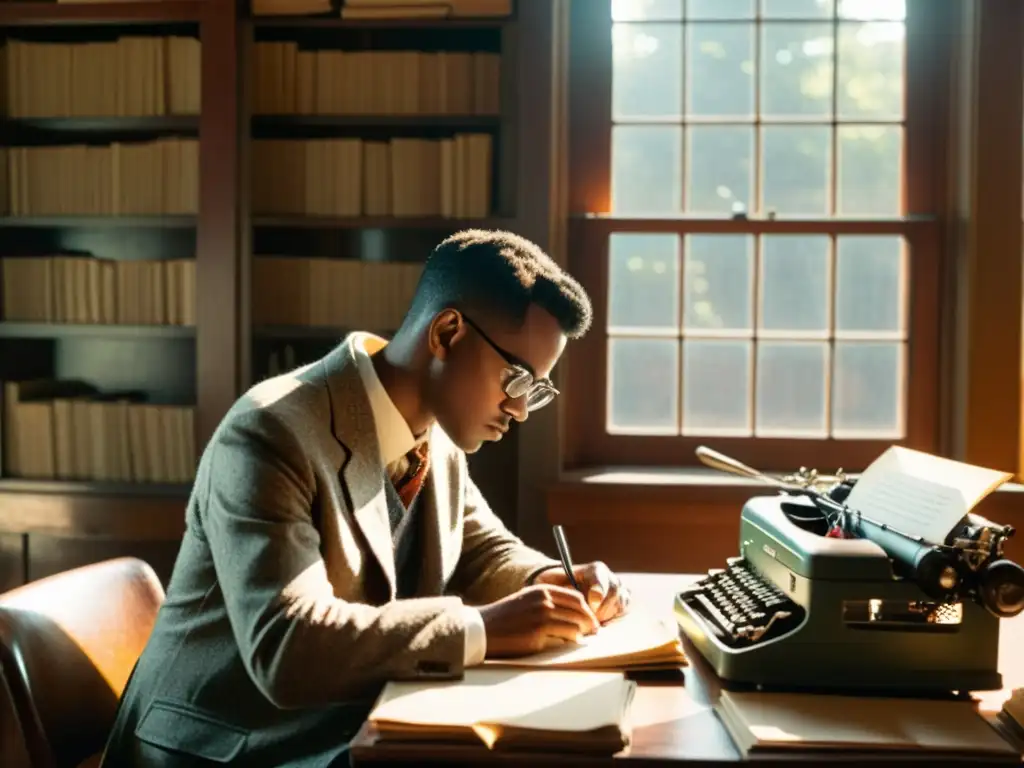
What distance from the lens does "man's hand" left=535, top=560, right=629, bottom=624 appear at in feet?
5.58

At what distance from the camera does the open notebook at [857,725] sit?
1.22 meters

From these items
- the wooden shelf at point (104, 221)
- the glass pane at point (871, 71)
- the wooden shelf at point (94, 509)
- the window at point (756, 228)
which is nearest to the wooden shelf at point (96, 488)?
the wooden shelf at point (94, 509)

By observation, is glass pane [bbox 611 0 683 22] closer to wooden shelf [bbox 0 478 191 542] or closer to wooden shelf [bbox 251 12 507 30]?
wooden shelf [bbox 251 12 507 30]

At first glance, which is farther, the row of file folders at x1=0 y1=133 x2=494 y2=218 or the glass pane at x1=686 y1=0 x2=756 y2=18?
the glass pane at x1=686 y1=0 x2=756 y2=18

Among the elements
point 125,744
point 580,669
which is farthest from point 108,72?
point 580,669

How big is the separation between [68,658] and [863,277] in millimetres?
2427

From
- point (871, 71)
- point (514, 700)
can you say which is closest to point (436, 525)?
point (514, 700)

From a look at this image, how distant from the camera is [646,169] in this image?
3256 millimetres

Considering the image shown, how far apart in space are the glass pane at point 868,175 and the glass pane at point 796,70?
0.43 ft

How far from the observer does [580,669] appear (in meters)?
1.46

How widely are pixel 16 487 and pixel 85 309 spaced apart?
0.55 metres

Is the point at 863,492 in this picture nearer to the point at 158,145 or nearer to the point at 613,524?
the point at 613,524

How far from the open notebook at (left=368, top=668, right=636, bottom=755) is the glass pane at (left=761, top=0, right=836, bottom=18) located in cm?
241

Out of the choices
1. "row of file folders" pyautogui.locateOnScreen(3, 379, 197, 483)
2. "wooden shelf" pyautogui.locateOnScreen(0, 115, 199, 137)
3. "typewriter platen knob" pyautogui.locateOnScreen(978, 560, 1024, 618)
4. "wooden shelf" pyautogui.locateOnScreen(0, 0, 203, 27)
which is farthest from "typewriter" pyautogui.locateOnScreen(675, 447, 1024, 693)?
"wooden shelf" pyautogui.locateOnScreen(0, 0, 203, 27)
